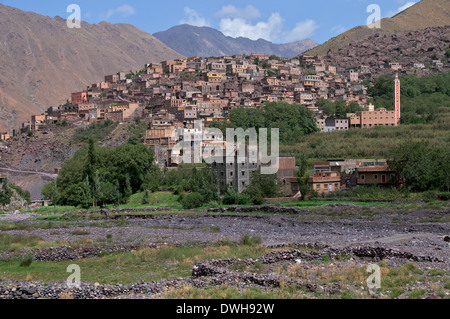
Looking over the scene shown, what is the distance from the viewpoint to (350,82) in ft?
357

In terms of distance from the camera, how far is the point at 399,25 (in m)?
182

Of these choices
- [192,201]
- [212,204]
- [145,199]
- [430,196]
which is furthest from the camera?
[145,199]

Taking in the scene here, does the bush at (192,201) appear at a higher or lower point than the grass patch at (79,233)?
higher

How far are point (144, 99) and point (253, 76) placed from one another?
23.1 metres

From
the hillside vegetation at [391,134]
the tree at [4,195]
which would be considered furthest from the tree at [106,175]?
the hillside vegetation at [391,134]

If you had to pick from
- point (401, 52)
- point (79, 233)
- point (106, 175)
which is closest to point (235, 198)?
point (106, 175)

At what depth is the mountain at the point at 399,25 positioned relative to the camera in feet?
560

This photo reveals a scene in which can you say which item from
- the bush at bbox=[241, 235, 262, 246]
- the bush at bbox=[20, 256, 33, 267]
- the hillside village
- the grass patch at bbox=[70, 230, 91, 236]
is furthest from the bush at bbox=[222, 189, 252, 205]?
the bush at bbox=[20, 256, 33, 267]

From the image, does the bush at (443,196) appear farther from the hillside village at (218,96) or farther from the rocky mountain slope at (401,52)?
the rocky mountain slope at (401,52)

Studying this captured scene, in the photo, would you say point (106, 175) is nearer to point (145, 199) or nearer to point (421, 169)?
point (145, 199)

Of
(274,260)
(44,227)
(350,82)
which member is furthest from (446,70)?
(274,260)
